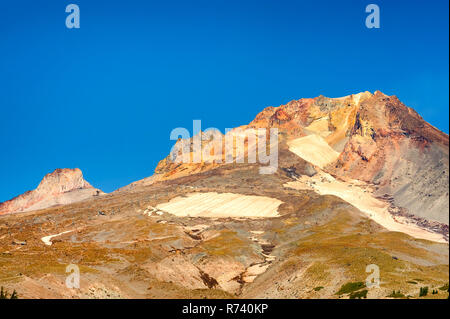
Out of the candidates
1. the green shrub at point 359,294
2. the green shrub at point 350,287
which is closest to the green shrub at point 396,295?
the green shrub at point 359,294

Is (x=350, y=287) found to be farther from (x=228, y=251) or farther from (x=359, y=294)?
(x=228, y=251)

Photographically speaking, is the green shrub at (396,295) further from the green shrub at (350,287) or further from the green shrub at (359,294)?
the green shrub at (350,287)

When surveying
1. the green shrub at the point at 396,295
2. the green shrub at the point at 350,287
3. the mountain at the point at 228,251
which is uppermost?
the mountain at the point at 228,251

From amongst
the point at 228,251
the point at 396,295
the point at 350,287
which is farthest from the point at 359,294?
the point at 228,251

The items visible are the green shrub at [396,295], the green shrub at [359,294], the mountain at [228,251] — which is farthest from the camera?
the mountain at [228,251]

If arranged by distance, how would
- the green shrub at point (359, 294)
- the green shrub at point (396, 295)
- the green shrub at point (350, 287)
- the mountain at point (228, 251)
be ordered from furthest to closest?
1. the mountain at point (228, 251)
2. the green shrub at point (350, 287)
3. the green shrub at point (359, 294)
4. the green shrub at point (396, 295)

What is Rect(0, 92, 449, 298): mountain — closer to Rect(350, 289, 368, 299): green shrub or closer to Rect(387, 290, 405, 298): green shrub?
Rect(350, 289, 368, 299): green shrub

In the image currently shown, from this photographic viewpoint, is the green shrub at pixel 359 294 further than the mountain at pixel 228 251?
No

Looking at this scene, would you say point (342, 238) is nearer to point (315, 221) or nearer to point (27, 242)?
point (315, 221)

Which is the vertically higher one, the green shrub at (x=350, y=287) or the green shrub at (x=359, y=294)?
the green shrub at (x=350, y=287)

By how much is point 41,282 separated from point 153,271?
74.6 feet

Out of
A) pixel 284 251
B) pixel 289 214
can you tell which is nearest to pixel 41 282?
pixel 284 251
